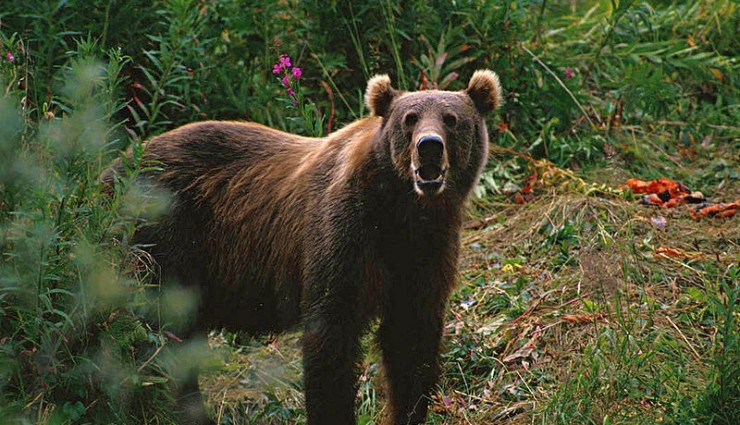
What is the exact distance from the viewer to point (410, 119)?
4910 mm

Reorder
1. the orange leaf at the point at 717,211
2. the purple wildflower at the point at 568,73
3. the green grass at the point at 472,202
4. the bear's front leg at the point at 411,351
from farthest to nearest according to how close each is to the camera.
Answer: the purple wildflower at the point at 568,73 → the orange leaf at the point at 717,211 → the bear's front leg at the point at 411,351 → the green grass at the point at 472,202

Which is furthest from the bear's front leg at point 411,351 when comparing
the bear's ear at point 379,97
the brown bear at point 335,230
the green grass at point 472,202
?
the bear's ear at point 379,97

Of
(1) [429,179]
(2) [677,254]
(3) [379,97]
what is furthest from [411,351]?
(2) [677,254]

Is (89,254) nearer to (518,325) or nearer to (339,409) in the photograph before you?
(339,409)

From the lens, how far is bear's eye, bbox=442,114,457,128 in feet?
16.0

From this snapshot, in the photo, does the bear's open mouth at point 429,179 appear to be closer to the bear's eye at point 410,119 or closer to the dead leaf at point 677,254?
the bear's eye at point 410,119

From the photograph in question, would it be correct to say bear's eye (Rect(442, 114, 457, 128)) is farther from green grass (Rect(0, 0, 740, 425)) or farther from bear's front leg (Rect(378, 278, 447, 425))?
green grass (Rect(0, 0, 740, 425))

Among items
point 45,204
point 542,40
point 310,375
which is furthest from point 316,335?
point 542,40

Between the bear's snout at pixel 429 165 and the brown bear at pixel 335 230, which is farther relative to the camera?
the brown bear at pixel 335 230

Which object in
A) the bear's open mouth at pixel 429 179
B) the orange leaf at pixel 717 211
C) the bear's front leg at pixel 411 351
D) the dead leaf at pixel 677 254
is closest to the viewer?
the bear's open mouth at pixel 429 179

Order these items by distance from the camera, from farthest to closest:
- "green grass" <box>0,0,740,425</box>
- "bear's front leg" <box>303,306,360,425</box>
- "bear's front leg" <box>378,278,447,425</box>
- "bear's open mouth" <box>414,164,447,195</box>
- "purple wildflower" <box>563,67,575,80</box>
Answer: "purple wildflower" <box>563,67,575,80</box> → "bear's front leg" <box>378,278,447,425</box> → "bear's front leg" <box>303,306,360,425</box> → "bear's open mouth" <box>414,164,447,195</box> → "green grass" <box>0,0,740,425</box>

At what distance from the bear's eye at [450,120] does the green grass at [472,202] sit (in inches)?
35.6

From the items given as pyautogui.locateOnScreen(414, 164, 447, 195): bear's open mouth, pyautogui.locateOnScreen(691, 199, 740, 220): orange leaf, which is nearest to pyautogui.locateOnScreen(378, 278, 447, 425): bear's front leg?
pyautogui.locateOnScreen(414, 164, 447, 195): bear's open mouth

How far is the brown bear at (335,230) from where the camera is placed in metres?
4.83
